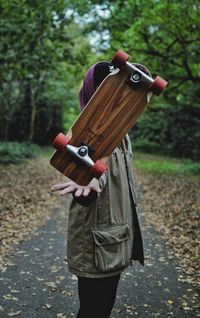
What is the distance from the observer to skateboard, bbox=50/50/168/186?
220 centimetres

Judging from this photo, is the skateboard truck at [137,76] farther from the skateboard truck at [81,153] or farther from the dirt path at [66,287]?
the dirt path at [66,287]

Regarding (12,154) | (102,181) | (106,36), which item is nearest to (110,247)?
(102,181)

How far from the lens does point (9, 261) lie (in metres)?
6.05

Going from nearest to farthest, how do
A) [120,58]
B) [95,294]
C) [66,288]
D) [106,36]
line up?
[120,58], [95,294], [66,288], [106,36]

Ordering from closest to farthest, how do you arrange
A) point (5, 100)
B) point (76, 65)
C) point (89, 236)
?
1. point (89, 236)
2. point (76, 65)
3. point (5, 100)

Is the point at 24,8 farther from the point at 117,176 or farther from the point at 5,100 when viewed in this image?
the point at 5,100

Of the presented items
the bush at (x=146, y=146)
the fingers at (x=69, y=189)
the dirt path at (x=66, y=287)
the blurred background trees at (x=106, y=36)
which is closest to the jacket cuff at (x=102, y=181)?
the fingers at (x=69, y=189)

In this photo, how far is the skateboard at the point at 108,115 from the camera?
2.20 meters

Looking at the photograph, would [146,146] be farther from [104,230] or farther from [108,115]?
[108,115]

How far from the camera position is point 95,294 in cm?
256

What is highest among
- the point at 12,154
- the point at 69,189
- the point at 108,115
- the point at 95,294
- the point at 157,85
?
the point at 157,85

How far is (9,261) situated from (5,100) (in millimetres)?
16305

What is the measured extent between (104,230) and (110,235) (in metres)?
0.05

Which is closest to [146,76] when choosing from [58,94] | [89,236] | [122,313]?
[89,236]
